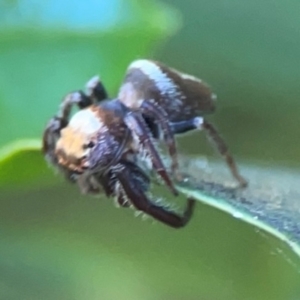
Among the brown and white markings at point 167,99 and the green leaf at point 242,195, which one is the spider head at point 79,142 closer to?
the brown and white markings at point 167,99

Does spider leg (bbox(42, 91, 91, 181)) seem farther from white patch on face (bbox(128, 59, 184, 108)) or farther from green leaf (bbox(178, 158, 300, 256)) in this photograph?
green leaf (bbox(178, 158, 300, 256))

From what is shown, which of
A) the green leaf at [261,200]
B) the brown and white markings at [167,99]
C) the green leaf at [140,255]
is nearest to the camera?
the green leaf at [261,200]

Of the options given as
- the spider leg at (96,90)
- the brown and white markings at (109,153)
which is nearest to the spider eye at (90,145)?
the brown and white markings at (109,153)

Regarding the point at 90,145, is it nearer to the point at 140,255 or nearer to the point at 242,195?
the point at 140,255

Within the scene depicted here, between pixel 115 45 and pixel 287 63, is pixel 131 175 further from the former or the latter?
pixel 287 63

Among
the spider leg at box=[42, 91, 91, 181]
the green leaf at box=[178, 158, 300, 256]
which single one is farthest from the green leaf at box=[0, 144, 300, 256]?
the spider leg at box=[42, 91, 91, 181]

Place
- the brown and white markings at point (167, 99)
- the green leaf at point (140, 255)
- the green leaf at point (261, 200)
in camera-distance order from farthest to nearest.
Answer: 1. the brown and white markings at point (167, 99)
2. the green leaf at point (140, 255)
3. the green leaf at point (261, 200)

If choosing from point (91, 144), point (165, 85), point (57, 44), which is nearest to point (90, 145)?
point (91, 144)

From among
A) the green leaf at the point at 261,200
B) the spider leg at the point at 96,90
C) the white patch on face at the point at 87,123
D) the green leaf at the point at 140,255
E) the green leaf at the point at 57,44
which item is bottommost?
the green leaf at the point at 140,255
